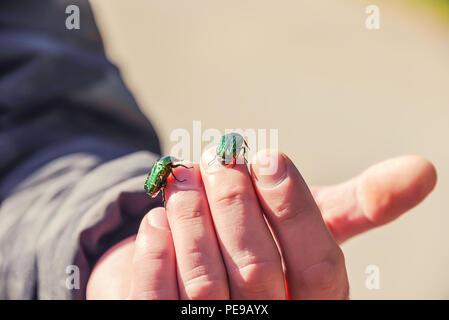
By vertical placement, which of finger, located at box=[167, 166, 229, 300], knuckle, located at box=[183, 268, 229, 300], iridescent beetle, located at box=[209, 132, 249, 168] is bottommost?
knuckle, located at box=[183, 268, 229, 300]

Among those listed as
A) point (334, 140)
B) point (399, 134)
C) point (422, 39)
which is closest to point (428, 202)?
point (399, 134)

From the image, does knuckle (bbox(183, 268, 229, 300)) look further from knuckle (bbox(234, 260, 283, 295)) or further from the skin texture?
knuckle (bbox(234, 260, 283, 295))

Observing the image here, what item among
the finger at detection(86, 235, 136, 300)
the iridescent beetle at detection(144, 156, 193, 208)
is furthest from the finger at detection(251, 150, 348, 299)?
the finger at detection(86, 235, 136, 300)

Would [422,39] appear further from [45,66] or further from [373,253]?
[45,66]

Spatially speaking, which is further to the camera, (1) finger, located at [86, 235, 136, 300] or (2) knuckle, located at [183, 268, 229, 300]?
(1) finger, located at [86, 235, 136, 300]

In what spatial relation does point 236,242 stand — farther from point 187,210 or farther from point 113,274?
point 113,274

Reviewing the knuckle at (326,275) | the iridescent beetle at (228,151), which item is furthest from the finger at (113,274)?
the knuckle at (326,275)

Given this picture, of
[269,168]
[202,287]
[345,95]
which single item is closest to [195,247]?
[202,287]
